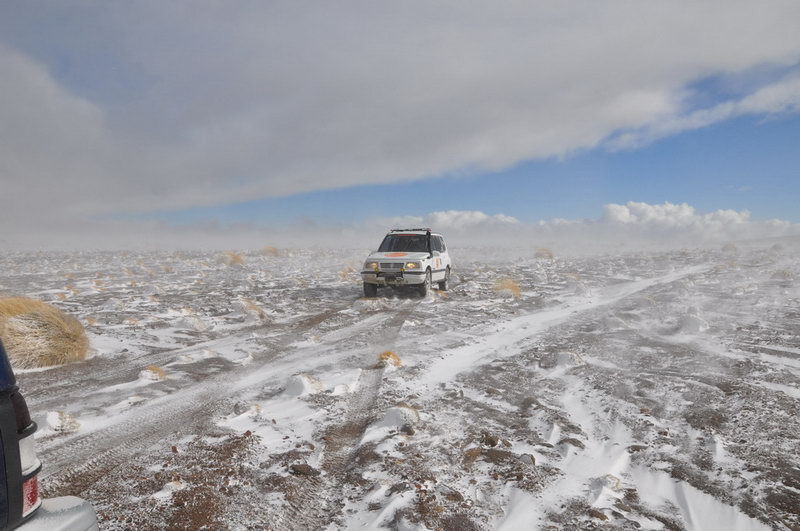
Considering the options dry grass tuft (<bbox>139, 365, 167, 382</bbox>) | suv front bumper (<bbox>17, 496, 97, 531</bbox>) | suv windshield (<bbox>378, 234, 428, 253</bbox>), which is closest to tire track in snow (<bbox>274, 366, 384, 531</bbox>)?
suv front bumper (<bbox>17, 496, 97, 531</bbox>)

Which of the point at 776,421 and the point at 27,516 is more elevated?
the point at 27,516

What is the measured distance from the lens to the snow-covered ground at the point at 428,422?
315 cm

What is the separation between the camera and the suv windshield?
Answer: 13445mm

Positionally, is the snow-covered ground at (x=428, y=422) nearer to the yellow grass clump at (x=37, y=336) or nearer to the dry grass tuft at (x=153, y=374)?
the dry grass tuft at (x=153, y=374)

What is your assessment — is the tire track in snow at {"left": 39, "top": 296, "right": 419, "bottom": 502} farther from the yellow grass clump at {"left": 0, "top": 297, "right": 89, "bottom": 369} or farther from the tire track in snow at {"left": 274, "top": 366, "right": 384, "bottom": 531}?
the yellow grass clump at {"left": 0, "top": 297, "right": 89, "bottom": 369}

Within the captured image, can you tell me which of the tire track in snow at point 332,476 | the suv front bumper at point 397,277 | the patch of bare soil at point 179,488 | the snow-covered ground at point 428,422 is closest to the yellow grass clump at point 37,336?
the snow-covered ground at point 428,422

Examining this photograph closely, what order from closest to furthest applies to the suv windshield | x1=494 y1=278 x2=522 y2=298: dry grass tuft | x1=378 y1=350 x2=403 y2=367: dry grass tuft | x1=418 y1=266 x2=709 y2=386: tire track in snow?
x1=418 y1=266 x2=709 y2=386: tire track in snow < x1=378 y1=350 x2=403 y2=367: dry grass tuft < the suv windshield < x1=494 y1=278 x2=522 y2=298: dry grass tuft

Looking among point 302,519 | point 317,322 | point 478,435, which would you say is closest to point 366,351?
point 317,322

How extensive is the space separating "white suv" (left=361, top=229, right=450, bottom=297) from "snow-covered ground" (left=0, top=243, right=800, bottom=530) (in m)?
2.64

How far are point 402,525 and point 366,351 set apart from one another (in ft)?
14.8

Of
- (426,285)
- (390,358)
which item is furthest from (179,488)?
(426,285)

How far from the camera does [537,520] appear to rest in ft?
9.82

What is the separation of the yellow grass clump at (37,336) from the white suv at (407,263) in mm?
7241

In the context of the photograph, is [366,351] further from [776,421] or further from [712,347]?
[712,347]
